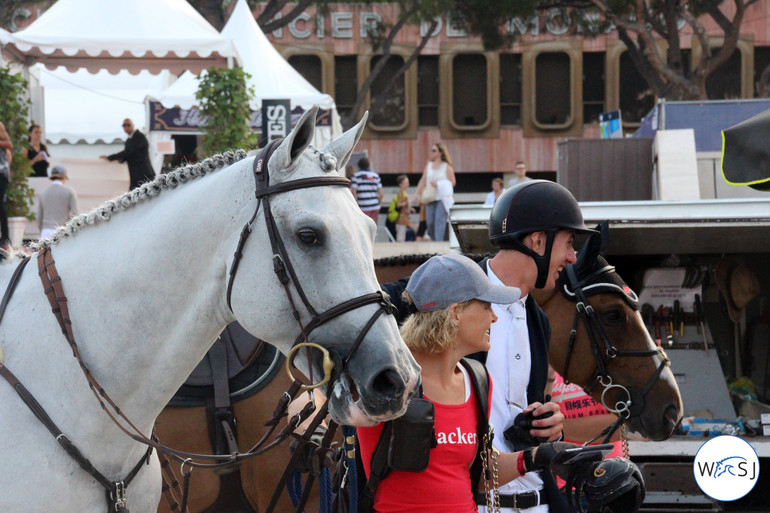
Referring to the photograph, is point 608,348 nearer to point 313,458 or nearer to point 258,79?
point 313,458

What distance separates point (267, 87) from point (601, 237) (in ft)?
41.0

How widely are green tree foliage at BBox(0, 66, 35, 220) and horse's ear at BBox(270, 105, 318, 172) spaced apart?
9.66 meters

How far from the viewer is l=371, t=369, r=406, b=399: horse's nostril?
7.52 feet

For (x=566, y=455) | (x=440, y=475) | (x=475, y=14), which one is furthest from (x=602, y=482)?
(x=475, y=14)

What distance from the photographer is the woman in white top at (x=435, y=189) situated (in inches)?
590

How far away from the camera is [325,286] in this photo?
7.88 ft

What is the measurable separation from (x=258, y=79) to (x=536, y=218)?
13187 millimetres

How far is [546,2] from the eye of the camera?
26.0 m

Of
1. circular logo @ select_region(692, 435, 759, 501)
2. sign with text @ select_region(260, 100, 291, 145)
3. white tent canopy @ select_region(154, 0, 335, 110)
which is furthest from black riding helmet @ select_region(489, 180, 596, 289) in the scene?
white tent canopy @ select_region(154, 0, 335, 110)

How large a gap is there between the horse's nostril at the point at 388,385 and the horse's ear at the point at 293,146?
2.22 ft

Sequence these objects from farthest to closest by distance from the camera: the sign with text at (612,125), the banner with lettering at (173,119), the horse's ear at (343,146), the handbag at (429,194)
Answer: the handbag at (429,194)
the banner with lettering at (173,119)
the sign with text at (612,125)
the horse's ear at (343,146)

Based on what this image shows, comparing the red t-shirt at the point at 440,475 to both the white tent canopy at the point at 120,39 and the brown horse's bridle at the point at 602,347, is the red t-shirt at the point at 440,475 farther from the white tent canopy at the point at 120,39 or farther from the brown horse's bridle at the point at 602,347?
the white tent canopy at the point at 120,39

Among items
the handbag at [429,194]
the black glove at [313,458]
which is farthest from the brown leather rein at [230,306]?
the handbag at [429,194]

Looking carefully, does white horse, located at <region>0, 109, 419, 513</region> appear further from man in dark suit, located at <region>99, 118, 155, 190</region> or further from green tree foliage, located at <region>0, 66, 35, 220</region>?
man in dark suit, located at <region>99, 118, 155, 190</region>
